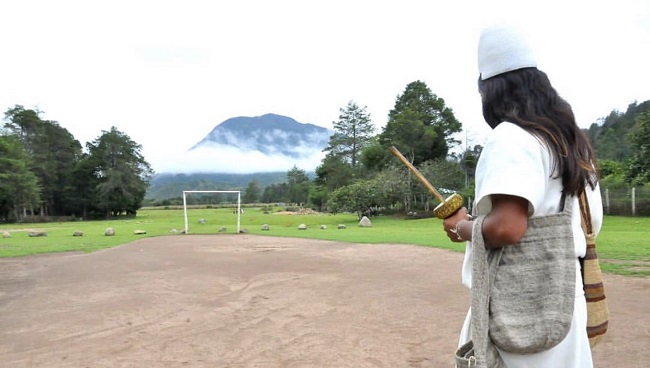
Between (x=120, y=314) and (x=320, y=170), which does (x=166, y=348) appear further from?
(x=320, y=170)

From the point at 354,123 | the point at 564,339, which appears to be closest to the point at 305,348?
the point at 564,339

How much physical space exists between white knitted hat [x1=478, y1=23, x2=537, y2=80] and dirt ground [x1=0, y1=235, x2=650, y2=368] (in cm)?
361

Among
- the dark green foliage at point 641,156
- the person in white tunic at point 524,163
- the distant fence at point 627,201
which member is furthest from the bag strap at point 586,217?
the distant fence at point 627,201

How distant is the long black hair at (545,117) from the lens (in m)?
1.42

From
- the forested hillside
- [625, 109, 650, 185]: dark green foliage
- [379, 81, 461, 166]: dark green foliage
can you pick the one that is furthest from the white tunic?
the forested hillside

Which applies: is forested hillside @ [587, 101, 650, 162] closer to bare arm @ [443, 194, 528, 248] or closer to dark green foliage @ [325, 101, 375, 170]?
dark green foliage @ [325, 101, 375, 170]

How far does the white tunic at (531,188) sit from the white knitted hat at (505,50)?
0.72 feet

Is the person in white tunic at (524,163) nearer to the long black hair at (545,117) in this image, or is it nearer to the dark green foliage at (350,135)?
the long black hair at (545,117)

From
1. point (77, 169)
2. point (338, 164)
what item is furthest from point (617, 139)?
→ point (77, 169)

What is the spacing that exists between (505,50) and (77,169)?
192 ft

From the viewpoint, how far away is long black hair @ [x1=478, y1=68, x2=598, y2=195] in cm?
142

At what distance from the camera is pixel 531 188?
132 centimetres

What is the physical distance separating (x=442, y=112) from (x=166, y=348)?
39.2 m

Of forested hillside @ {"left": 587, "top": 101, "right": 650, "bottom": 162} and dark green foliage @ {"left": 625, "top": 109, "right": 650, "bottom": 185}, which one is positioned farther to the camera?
forested hillside @ {"left": 587, "top": 101, "right": 650, "bottom": 162}
